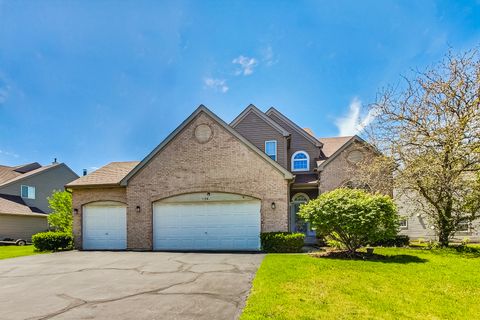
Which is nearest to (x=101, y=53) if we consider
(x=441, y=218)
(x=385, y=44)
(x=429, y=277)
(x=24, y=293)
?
(x=24, y=293)

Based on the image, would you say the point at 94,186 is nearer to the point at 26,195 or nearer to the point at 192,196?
the point at 192,196

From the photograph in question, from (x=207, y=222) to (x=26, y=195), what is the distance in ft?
77.9

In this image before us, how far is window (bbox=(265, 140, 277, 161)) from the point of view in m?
20.2

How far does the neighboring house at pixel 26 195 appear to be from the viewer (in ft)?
87.4

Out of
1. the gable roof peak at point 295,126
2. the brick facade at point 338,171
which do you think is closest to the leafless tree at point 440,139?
the brick facade at point 338,171

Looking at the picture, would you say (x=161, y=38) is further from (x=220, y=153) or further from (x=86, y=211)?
(x=86, y=211)

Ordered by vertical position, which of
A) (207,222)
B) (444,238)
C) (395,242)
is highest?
(207,222)

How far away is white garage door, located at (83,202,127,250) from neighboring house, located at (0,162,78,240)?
40.6 ft

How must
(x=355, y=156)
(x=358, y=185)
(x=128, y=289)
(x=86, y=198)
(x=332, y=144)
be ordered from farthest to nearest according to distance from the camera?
1. (x=332, y=144)
2. (x=355, y=156)
3. (x=358, y=185)
4. (x=86, y=198)
5. (x=128, y=289)

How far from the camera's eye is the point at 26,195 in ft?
100

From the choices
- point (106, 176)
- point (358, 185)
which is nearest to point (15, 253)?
point (106, 176)

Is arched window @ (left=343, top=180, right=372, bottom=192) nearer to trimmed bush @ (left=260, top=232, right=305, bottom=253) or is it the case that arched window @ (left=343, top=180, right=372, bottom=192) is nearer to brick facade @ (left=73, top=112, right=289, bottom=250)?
brick facade @ (left=73, top=112, right=289, bottom=250)

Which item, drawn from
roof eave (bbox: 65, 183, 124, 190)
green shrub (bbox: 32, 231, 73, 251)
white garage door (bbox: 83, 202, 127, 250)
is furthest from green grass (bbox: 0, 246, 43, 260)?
roof eave (bbox: 65, 183, 124, 190)

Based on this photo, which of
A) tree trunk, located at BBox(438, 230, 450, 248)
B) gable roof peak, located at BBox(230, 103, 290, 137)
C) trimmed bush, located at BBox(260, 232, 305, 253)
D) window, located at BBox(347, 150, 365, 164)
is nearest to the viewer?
trimmed bush, located at BBox(260, 232, 305, 253)
